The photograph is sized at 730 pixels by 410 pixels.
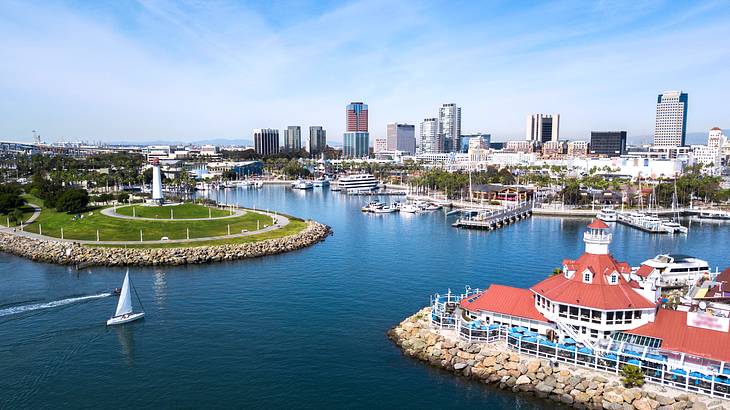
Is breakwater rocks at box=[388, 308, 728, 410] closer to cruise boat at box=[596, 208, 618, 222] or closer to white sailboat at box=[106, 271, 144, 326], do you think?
white sailboat at box=[106, 271, 144, 326]

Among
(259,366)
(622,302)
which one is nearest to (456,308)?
(622,302)

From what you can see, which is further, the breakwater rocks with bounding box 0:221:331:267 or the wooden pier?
the wooden pier

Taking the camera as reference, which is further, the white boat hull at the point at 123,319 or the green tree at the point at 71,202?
the green tree at the point at 71,202

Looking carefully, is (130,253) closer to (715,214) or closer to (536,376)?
(536,376)

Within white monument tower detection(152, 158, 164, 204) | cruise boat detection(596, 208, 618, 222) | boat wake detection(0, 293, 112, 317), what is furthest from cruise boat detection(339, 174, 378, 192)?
boat wake detection(0, 293, 112, 317)

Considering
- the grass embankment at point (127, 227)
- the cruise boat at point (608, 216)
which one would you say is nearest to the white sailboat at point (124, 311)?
the grass embankment at point (127, 227)

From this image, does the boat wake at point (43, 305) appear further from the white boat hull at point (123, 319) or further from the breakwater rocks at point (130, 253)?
the breakwater rocks at point (130, 253)

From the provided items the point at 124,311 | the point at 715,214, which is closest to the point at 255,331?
the point at 124,311
